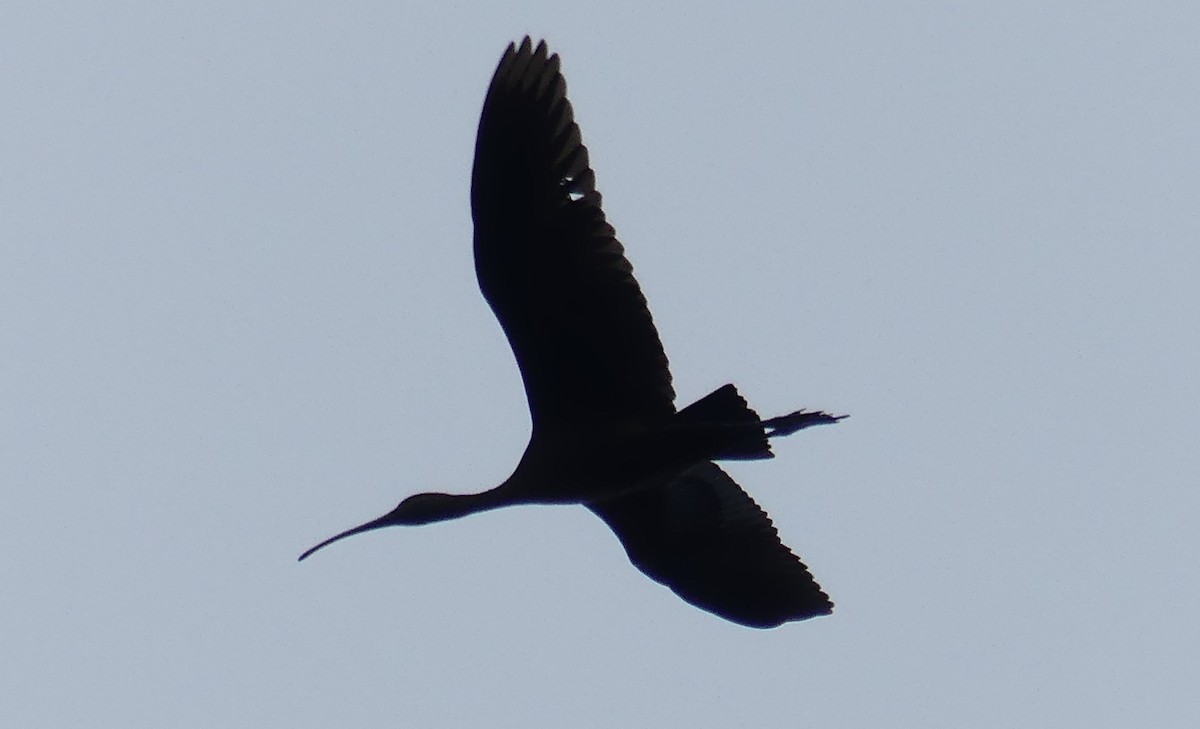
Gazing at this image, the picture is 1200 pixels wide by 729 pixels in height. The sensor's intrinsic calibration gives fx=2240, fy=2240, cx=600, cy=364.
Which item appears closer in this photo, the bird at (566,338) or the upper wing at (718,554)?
the bird at (566,338)

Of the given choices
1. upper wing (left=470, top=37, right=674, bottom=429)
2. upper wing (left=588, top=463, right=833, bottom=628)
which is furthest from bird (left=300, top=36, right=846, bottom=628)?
upper wing (left=588, top=463, right=833, bottom=628)

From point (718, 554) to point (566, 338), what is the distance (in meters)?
1.93

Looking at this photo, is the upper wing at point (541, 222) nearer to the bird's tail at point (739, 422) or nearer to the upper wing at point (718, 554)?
the bird's tail at point (739, 422)

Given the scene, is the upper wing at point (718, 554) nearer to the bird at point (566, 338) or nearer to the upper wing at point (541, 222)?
the bird at point (566, 338)

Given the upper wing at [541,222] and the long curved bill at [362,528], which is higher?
the upper wing at [541,222]

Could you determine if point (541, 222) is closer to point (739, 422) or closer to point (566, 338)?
point (566, 338)

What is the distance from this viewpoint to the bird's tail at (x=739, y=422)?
Answer: 11047 mm

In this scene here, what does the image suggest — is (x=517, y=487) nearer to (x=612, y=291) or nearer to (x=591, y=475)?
(x=591, y=475)

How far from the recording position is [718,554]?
1276 centimetres

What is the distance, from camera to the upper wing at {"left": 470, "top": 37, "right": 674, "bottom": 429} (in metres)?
11.1

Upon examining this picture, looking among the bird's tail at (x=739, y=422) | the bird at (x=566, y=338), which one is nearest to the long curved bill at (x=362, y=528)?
the bird at (x=566, y=338)

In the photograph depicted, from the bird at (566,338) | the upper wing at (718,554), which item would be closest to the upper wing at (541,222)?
the bird at (566,338)

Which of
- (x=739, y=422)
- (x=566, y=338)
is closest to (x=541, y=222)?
(x=566, y=338)

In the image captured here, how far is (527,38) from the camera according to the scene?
37.0 ft
